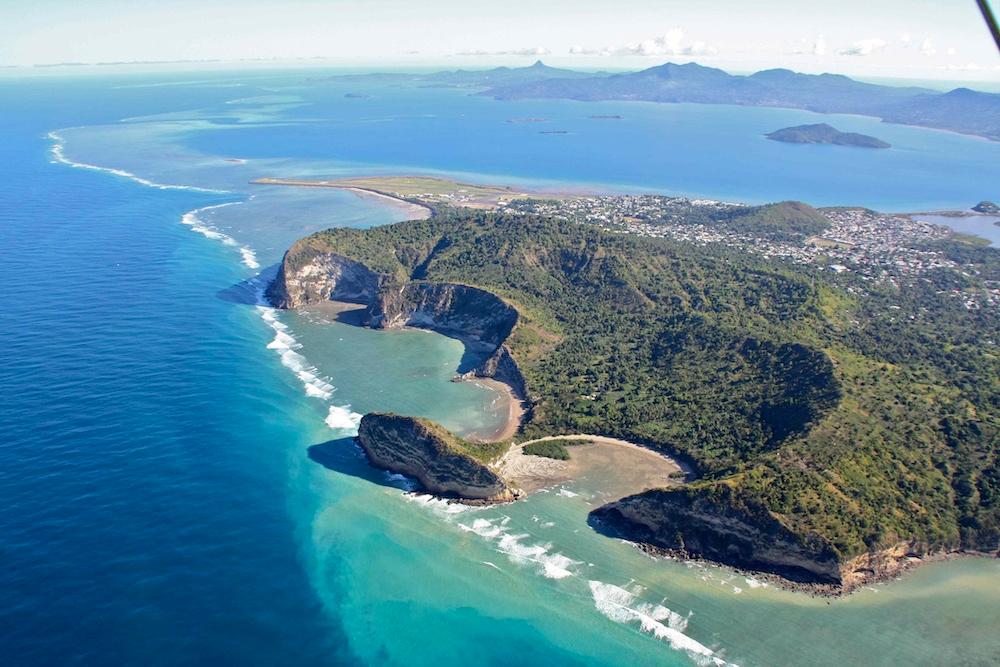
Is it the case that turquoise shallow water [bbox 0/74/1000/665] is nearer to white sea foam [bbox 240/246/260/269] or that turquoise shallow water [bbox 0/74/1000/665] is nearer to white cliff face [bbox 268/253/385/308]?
white cliff face [bbox 268/253/385/308]

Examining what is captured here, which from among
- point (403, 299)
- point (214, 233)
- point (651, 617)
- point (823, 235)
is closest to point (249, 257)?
point (214, 233)

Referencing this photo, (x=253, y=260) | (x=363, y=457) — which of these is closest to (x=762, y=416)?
(x=363, y=457)

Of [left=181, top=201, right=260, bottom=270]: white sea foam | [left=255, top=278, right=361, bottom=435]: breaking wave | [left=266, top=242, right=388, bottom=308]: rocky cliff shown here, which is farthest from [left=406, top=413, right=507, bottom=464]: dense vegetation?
→ [left=181, top=201, right=260, bottom=270]: white sea foam

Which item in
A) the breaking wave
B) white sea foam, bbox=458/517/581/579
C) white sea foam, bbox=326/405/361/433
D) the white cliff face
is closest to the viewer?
white sea foam, bbox=458/517/581/579

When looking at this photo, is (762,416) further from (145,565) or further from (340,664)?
(145,565)

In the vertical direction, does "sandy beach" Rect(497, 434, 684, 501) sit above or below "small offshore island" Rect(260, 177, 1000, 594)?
below

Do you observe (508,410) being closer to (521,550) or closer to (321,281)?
(521,550)

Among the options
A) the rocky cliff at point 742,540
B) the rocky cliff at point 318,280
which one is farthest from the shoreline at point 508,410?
the rocky cliff at point 318,280
